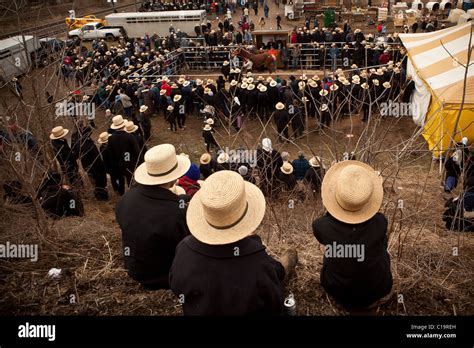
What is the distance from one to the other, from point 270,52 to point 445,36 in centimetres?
879

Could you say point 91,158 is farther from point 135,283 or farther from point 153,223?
point 153,223

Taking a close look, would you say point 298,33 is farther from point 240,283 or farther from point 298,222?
point 240,283

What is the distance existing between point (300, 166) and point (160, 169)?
5629mm

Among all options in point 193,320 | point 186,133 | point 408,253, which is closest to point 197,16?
point 186,133

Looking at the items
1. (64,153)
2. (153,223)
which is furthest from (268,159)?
(153,223)

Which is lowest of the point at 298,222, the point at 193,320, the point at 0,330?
the point at 298,222

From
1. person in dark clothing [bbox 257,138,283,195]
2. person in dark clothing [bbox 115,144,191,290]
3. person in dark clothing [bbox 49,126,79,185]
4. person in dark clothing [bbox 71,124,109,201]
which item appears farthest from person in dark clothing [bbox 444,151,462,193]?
person in dark clothing [bbox 49,126,79,185]

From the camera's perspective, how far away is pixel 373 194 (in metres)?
3.32

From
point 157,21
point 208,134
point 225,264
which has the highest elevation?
point 157,21

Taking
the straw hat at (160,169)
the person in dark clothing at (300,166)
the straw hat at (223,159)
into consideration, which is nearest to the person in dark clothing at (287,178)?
the person in dark clothing at (300,166)

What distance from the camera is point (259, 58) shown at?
62.4ft

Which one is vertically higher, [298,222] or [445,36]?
[445,36]

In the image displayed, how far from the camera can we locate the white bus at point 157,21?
2652 centimetres

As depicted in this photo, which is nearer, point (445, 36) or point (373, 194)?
point (373, 194)
